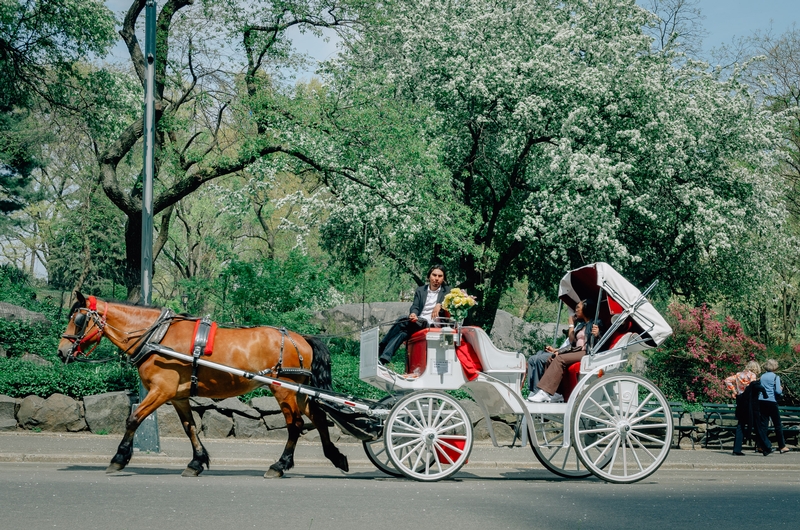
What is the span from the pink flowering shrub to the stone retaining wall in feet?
18.4

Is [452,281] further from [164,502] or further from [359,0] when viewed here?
[164,502]

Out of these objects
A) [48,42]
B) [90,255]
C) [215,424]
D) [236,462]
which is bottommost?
[236,462]

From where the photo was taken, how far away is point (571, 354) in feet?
35.8

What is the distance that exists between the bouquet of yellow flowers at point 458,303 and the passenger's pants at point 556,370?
1379 mm

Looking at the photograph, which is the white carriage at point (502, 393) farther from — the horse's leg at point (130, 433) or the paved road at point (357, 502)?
the horse's leg at point (130, 433)

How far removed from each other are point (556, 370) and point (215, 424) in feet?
21.6

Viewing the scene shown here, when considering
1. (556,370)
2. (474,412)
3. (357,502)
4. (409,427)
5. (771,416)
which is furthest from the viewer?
(771,416)

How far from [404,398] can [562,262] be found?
14.9 meters

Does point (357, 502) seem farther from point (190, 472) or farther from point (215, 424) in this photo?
point (215, 424)

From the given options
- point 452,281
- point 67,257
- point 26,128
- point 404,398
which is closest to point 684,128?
point 452,281

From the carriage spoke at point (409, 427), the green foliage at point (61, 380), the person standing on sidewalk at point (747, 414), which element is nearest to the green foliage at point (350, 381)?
the green foliage at point (61, 380)

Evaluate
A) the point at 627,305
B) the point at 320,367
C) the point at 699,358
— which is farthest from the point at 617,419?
the point at 699,358

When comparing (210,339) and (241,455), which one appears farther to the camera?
(241,455)

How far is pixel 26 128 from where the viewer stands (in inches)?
1492
